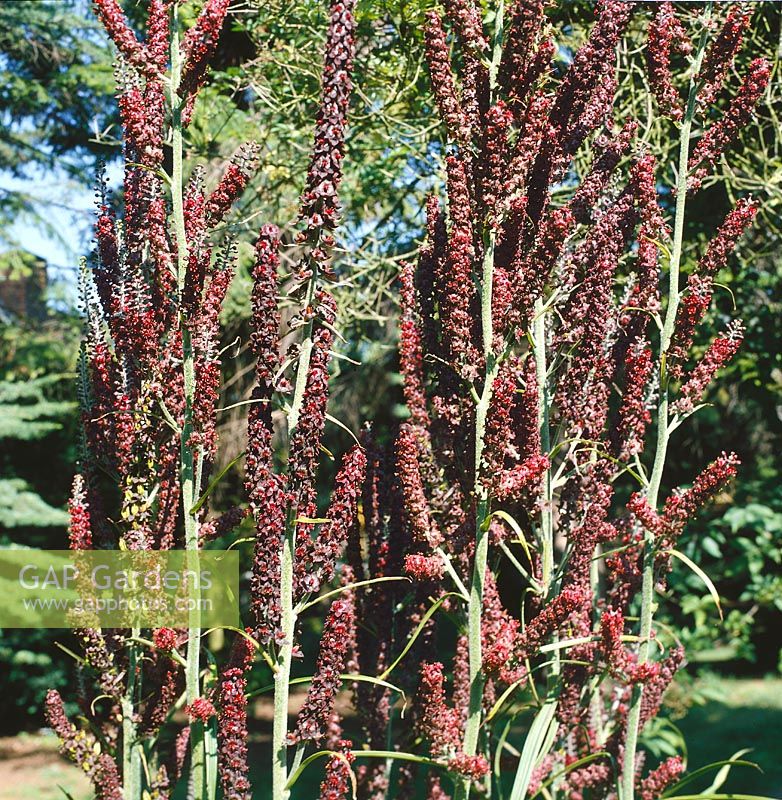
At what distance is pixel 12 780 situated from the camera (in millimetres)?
8078

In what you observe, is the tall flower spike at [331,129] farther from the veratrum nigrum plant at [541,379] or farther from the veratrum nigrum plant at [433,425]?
the veratrum nigrum plant at [541,379]

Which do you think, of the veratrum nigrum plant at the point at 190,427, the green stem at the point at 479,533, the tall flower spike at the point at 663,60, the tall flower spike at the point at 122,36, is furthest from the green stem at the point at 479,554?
the tall flower spike at the point at 122,36

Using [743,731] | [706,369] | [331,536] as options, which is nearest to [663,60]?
[706,369]

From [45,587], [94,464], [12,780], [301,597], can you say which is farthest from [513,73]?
[12,780]

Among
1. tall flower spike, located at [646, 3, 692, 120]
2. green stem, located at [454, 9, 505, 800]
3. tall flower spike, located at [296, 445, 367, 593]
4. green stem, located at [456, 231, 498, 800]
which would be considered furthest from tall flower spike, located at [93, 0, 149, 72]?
tall flower spike, located at [646, 3, 692, 120]

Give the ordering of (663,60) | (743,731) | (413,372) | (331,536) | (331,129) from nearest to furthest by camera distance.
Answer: (331,129) < (331,536) < (413,372) < (663,60) < (743,731)

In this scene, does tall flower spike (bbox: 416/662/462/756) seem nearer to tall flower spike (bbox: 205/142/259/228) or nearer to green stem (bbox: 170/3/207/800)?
green stem (bbox: 170/3/207/800)

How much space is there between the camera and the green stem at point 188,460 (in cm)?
235

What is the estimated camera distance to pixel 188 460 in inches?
94.7

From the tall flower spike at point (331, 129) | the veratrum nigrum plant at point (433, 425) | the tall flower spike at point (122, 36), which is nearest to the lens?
the tall flower spike at point (331, 129)

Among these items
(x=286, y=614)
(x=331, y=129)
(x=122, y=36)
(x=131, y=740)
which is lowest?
(x=131, y=740)

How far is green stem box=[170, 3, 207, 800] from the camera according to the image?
235cm

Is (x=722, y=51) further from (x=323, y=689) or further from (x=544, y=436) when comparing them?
(x=323, y=689)

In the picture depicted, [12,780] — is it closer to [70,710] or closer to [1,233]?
[70,710]
